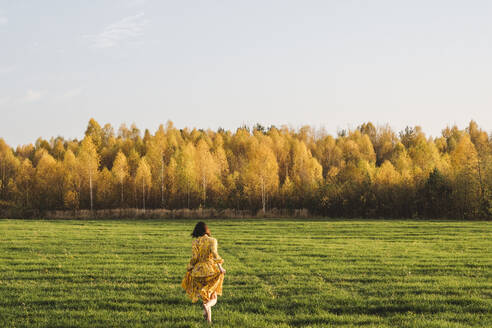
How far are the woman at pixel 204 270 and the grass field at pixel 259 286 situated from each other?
685 millimetres

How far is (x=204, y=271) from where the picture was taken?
9.44 m

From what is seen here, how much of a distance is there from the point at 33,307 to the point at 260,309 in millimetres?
6053

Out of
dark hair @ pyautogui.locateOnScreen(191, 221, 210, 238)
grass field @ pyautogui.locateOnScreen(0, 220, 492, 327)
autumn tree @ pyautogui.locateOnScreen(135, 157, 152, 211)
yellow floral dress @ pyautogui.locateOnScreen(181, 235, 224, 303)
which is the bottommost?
grass field @ pyautogui.locateOnScreen(0, 220, 492, 327)

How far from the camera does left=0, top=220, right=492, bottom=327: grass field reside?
966cm

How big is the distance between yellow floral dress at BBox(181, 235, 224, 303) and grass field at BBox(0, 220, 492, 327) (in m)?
0.74

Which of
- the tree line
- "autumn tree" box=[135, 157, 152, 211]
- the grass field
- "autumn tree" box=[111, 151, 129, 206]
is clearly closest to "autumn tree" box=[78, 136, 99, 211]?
the tree line

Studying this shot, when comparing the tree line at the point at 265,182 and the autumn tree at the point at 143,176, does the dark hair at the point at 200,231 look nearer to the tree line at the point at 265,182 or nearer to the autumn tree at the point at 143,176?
the tree line at the point at 265,182

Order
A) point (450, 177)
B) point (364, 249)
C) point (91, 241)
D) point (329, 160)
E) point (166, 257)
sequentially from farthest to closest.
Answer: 1. point (329, 160)
2. point (450, 177)
3. point (91, 241)
4. point (364, 249)
5. point (166, 257)

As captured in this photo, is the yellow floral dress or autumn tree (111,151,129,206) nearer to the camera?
the yellow floral dress

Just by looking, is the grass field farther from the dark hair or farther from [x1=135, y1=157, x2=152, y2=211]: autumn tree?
[x1=135, y1=157, x2=152, y2=211]: autumn tree

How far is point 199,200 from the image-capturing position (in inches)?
3140

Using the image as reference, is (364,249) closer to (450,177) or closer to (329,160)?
(450,177)

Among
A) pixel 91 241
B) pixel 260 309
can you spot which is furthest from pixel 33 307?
pixel 91 241

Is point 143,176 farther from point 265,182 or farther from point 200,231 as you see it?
point 200,231
